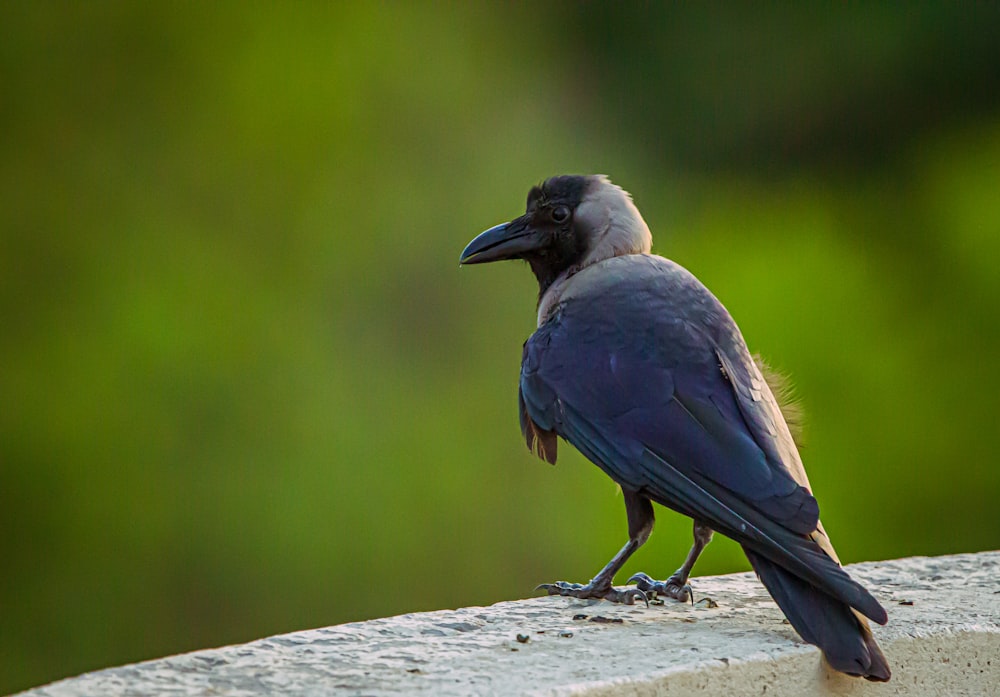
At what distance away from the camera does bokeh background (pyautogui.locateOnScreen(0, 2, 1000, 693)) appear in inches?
257

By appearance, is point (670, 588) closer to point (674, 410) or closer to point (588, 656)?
point (674, 410)

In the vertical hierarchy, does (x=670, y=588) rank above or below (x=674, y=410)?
below

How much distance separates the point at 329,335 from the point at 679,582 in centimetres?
401

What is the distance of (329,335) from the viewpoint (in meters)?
6.91

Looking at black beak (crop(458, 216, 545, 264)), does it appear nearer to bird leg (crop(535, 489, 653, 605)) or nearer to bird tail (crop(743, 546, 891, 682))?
bird leg (crop(535, 489, 653, 605))

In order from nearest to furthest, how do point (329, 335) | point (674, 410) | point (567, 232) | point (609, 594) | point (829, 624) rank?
point (829, 624) → point (674, 410) → point (609, 594) → point (567, 232) → point (329, 335)

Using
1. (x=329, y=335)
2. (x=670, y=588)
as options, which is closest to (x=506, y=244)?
(x=670, y=588)

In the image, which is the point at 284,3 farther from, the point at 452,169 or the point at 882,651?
the point at 882,651

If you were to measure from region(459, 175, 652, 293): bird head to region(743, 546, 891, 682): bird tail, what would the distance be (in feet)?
4.45

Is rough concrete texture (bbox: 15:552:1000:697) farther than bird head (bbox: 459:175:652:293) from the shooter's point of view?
No

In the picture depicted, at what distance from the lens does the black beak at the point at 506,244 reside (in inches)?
148

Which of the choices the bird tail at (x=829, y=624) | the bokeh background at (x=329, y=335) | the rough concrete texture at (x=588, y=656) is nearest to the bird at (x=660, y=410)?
the bird tail at (x=829, y=624)

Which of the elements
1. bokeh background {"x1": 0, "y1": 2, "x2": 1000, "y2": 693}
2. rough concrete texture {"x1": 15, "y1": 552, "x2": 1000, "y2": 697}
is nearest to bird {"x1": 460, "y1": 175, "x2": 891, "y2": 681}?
rough concrete texture {"x1": 15, "y1": 552, "x2": 1000, "y2": 697}

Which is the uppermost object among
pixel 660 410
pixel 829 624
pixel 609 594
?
pixel 660 410
